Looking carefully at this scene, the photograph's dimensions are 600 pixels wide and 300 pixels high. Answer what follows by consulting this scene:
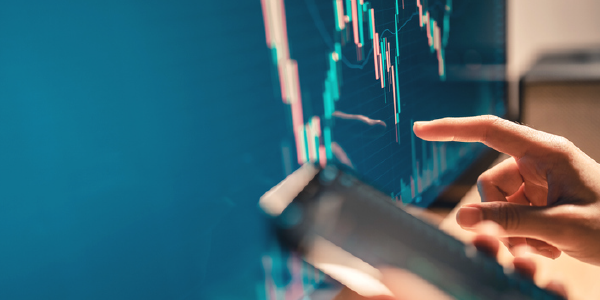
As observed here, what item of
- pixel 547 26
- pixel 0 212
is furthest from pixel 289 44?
pixel 547 26

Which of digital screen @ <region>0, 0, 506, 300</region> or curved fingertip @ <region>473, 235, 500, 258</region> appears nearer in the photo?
digital screen @ <region>0, 0, 506, 300</region>

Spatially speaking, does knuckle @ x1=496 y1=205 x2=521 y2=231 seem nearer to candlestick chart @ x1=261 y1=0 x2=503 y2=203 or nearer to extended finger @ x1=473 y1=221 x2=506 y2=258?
extended finger @ x1=473 y1=221 x2=506 y2=258

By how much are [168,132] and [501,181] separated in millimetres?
436

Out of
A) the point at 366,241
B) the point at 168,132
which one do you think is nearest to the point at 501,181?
the point at 366,241

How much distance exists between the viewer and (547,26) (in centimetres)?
114

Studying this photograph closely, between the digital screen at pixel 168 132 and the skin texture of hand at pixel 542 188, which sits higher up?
the digital screen at pixel 168 132

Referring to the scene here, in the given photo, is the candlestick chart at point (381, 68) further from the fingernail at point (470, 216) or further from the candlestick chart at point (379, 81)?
the fingernail at point (470, 216)

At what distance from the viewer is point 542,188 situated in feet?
1.74

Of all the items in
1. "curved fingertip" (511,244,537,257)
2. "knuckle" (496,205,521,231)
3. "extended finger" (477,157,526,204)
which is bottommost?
"curved fingertip" (511,244,537,257)

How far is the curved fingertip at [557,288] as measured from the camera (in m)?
0.40

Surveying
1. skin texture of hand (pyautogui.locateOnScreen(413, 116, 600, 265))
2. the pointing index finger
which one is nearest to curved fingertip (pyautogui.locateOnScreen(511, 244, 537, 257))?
skin texture of hand (pyautogui.locateOnScreen(413, 116, 600, 265))

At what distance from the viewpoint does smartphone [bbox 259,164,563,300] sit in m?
0.30

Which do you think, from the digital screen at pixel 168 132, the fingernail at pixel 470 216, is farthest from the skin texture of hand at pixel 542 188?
the digital screen at pixel 168 132

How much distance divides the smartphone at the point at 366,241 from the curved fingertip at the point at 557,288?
0.02m
